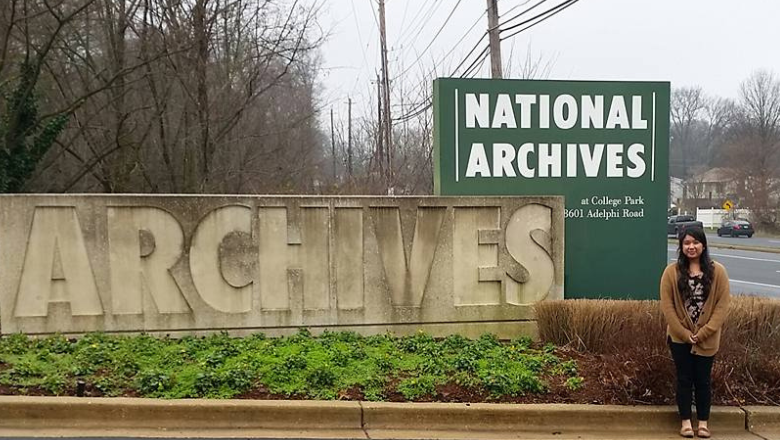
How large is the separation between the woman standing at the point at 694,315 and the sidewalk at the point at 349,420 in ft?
0.88

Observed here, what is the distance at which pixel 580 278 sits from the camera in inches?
328

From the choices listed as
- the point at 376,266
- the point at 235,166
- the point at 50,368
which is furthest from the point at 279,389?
the point at 235,166

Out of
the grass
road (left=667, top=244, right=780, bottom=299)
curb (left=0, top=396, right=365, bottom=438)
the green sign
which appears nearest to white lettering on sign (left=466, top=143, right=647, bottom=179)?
the green sign

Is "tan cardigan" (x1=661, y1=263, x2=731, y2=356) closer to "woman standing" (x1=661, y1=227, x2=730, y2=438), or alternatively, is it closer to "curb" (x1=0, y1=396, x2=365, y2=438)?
"woman standing" (x1=661, y1=227, x2=730, y2=438)

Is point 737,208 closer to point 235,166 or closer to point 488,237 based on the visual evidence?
point 235,166

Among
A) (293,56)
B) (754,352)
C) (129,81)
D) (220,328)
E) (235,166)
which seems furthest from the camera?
(235,166)

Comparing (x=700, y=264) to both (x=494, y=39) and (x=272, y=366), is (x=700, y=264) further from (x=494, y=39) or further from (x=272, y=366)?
(x=494, y=39)

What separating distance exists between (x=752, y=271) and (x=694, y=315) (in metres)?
21.0

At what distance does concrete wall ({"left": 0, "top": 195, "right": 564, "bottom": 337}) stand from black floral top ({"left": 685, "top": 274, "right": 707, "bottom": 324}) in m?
2.95

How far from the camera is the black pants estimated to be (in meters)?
4.82

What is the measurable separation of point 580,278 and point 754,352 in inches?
111

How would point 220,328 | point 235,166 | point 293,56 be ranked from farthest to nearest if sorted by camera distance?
point 235,166 → point 293,56 → point 220,328

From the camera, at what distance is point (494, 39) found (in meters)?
12.2

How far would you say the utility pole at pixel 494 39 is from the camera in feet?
40.0
